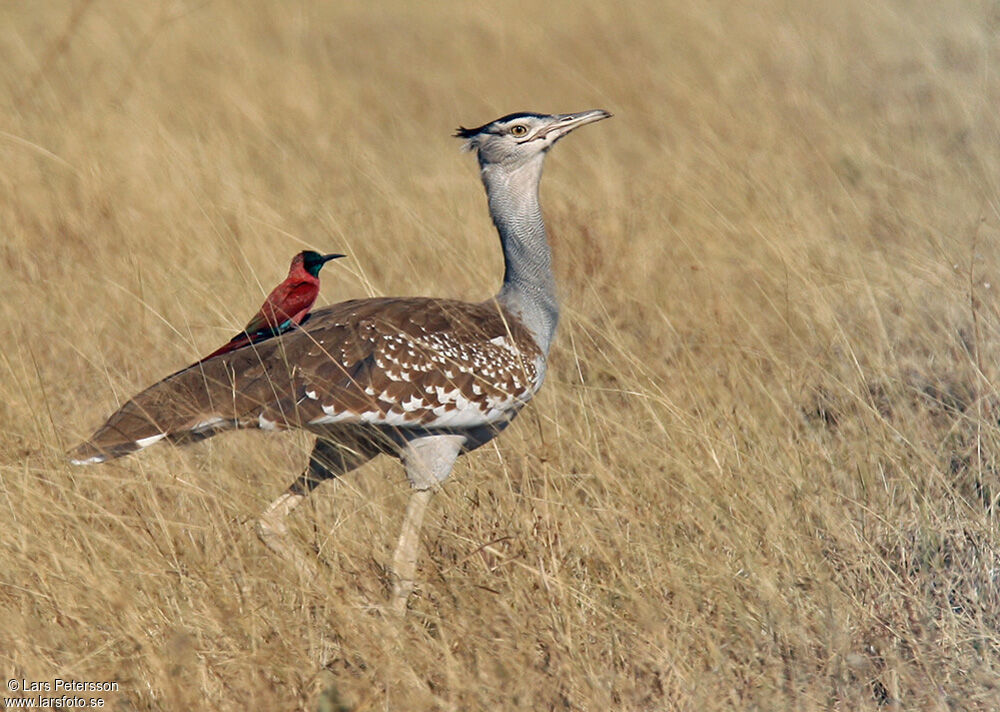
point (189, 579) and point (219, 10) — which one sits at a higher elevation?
point (219, 10)

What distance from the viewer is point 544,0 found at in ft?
34.3

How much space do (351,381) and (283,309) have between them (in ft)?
1.15

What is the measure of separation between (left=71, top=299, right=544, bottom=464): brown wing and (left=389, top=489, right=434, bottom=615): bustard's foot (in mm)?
221

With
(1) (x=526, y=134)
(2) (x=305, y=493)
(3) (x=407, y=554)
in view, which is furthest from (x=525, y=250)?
(3) (x=407, y=554)

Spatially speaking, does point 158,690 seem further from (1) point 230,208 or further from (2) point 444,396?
(1) point 230,208

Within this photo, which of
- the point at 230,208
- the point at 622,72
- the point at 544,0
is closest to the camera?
the point at 230,208

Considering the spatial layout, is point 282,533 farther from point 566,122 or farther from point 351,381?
point 566,122

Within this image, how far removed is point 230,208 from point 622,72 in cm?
373

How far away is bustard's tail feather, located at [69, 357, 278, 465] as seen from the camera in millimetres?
3293

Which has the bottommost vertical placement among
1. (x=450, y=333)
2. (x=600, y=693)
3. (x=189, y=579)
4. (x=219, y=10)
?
(x=600, y=693)

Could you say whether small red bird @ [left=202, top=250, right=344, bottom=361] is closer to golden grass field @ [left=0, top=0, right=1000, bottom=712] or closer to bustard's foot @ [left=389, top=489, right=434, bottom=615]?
golden grass field @ [left=0, top=0, right=1000, bottom=712]

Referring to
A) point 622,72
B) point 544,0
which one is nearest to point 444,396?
point 622,72

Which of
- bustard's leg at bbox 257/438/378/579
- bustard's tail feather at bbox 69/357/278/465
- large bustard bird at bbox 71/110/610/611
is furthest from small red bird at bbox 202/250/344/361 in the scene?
bustard's leg at bbox 257/438/378/579

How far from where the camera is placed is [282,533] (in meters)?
3.31
